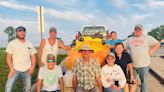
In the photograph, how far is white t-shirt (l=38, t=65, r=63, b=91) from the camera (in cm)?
817

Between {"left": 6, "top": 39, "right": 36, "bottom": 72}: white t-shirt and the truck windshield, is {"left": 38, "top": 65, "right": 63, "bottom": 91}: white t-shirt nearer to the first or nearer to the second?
{"left": 6, "top": 39, "right": 36, "bottom": 72}: white t-shirt

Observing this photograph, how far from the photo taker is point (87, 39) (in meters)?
11.1

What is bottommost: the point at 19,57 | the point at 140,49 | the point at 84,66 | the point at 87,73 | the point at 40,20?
the point at 87,73

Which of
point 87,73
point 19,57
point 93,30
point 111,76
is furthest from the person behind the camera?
point 93,30

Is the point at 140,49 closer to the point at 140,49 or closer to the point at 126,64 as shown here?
the point at 140,49

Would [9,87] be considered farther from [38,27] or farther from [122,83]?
[38,27]

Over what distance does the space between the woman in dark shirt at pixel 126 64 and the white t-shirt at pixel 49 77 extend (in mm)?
1510

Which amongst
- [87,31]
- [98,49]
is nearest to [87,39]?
[98,49]

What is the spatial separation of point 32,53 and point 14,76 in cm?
70

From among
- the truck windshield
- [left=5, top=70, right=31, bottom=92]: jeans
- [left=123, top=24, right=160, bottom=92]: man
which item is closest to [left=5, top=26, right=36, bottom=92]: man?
[left=5, top=70, right=31, bottom=92]: jeans

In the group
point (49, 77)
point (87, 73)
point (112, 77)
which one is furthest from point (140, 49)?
point (49, 77)

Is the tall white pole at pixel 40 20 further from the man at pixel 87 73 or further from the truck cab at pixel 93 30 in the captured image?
the truck cab at pixel 93 30

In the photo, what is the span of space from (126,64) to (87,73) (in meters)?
1.22

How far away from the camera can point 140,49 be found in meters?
9.36
